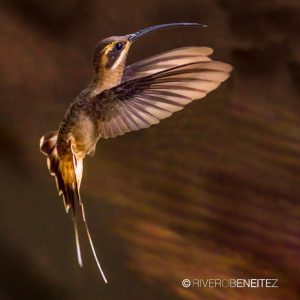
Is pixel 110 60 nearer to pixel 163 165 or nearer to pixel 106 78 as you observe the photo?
pixel 106 78

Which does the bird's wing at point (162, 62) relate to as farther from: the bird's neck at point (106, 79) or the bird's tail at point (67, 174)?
the bird's tail at point (67, 174)

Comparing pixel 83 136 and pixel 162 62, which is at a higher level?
pixel 162 62

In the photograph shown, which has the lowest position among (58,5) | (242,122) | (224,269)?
(224,269)

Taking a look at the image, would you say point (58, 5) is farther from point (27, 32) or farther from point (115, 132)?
point (115, 132)

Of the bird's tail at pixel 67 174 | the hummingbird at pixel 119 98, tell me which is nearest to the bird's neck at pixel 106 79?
the hummingbird at pixel 119 98

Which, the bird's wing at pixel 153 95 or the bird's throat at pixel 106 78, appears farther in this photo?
the bird's throat at pixel 106 78

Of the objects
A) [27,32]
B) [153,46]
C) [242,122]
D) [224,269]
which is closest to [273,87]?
[242,122]

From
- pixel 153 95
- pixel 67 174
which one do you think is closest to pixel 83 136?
pixel 67 174

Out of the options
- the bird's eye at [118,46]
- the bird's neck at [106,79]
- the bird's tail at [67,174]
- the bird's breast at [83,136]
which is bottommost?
the bird's tail at [67,174]
